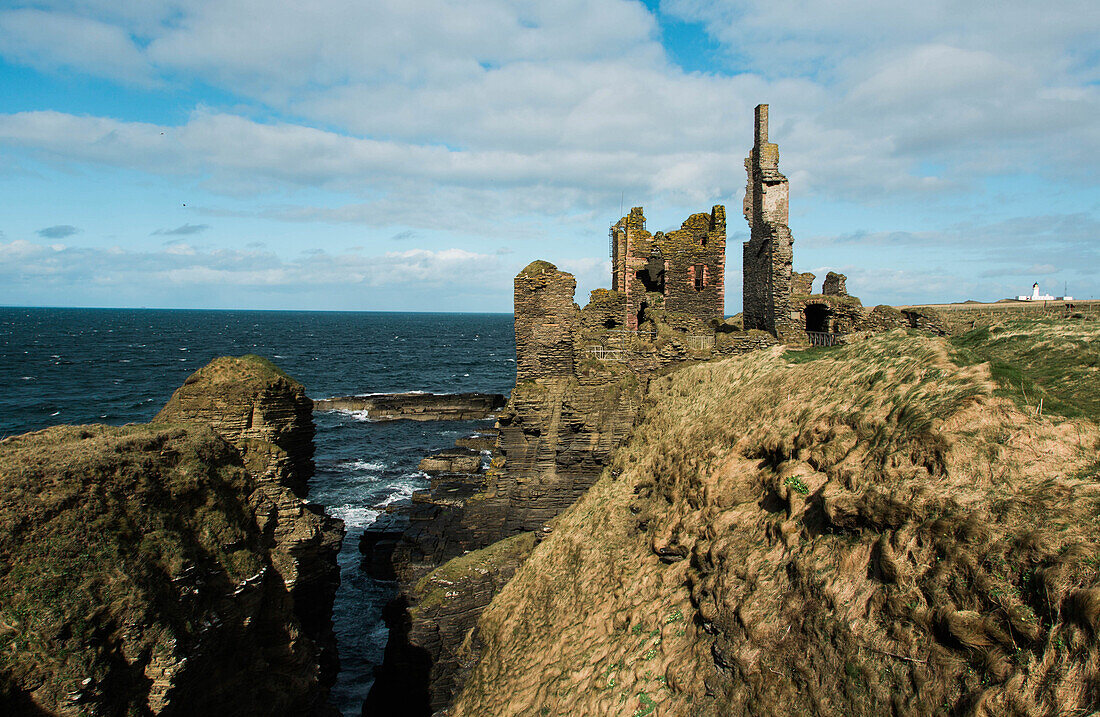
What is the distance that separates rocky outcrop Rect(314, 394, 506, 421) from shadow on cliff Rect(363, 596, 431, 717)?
39052mm

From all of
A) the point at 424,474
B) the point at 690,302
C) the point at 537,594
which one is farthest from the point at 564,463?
the point at 424,474

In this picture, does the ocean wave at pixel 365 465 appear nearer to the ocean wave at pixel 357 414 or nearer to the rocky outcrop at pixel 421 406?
the ocean wave at pixel 357 414

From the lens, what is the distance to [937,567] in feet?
19.0

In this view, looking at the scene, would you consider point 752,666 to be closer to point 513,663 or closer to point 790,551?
point 790,551

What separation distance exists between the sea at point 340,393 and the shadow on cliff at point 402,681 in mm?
1013

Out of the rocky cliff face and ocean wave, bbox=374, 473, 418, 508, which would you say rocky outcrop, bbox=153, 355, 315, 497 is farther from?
ocean wave, bbox=374, 473, 418, 508

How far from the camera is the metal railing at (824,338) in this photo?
2361cm

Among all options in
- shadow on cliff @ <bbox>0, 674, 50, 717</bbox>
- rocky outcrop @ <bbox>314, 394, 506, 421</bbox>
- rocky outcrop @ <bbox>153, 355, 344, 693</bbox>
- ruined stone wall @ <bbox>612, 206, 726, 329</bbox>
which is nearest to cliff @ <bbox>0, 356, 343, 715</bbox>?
shadow on cliff @ <bbox>0, 674, 50, 717</bbox>

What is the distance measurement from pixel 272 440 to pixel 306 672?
724 centimetres

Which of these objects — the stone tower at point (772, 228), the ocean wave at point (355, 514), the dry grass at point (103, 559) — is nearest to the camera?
the dry grass at point (103, 559)

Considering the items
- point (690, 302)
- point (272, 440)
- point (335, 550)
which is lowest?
point (335, 550)

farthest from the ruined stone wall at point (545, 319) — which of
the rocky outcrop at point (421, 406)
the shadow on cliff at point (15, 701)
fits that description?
the rocky outcrop at point (421, 406)

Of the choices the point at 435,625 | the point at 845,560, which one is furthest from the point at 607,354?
the point at 845,560

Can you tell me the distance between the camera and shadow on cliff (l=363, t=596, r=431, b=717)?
15285 mm
